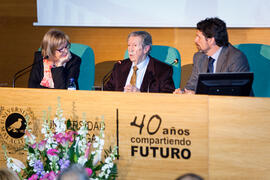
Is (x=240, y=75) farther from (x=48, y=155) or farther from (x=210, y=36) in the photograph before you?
(x=48, y=155)

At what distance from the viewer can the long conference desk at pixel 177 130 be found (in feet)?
6.56

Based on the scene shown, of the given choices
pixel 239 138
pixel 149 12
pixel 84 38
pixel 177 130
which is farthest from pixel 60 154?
pixel 84 38

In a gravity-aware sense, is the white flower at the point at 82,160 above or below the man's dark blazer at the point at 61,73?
below

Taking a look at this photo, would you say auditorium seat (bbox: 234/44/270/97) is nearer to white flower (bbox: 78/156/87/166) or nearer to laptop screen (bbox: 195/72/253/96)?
laptop screen (bbox: 195/72/253/96)

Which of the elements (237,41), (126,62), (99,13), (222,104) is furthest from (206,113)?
(99,13)

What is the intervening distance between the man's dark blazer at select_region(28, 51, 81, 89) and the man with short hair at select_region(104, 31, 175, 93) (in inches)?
13.4

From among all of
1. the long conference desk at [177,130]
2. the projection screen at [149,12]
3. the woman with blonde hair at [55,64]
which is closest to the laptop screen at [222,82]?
the long conference desk at [177,130]

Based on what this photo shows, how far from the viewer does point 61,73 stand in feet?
A: 11.3

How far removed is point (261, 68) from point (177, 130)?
4.97 feet

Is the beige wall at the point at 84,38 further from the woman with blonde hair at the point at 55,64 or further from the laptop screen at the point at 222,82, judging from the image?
the laptop screen at the point at 222,82

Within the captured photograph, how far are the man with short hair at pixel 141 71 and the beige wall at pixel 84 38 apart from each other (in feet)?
3.05

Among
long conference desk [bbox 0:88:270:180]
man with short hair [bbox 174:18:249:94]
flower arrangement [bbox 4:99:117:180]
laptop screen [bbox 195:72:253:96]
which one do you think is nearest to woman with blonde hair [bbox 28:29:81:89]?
man with short hair [bbox 174:18:249:94]

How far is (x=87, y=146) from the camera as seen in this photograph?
179cm

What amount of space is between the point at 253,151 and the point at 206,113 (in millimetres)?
303
